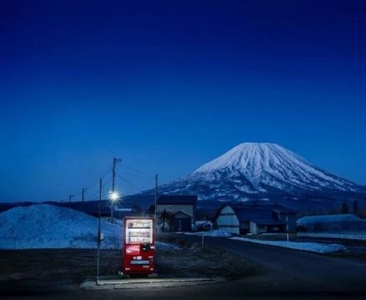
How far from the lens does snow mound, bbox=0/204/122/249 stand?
143ft

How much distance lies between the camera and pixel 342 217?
99.0m

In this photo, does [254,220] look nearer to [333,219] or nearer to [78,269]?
[333,219]

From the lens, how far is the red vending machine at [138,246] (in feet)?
64.5

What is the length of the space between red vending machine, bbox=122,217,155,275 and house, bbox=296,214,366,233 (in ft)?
237

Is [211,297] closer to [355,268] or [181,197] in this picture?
[355,268]

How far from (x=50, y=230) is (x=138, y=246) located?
31.4 meters

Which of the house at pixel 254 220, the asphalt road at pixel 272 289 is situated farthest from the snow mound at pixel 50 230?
the house at pixel 254 220

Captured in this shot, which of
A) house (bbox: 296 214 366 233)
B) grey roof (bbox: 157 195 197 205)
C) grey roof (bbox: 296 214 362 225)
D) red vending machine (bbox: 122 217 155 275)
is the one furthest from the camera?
grey roof (bbox: 157 195 197 205)

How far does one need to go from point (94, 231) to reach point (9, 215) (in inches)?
412

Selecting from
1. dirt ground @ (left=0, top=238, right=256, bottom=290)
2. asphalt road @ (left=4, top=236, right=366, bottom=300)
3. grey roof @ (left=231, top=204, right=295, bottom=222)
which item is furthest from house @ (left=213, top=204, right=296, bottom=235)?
asphalt road @ (left=4, top=236, right=366, bottom=300)

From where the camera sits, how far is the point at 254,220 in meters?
95.2

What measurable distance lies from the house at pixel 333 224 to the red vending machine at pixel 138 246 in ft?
237

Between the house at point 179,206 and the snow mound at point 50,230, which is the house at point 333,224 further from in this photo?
the snow mound at point 50,230

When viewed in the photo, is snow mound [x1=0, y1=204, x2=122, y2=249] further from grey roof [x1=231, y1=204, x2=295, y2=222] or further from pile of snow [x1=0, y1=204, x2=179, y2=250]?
grey roof [x1=231, y1=204, x2=295, y2=222]
